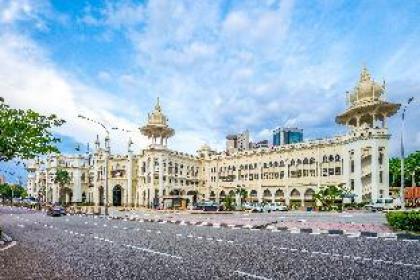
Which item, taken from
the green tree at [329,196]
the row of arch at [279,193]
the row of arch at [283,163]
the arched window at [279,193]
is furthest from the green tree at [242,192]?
the green tree at [329,196]

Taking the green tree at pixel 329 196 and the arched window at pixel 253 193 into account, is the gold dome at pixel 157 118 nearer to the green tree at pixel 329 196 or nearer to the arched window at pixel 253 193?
the arched window at pixel 253 193

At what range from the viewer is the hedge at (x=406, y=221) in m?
19.7

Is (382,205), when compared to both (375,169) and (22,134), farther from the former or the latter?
(22,134)

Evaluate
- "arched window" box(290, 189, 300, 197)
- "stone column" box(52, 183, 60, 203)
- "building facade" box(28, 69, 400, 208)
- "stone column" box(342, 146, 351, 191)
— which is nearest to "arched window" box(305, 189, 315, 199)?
"building facade" box(28, 69, 400, 208)

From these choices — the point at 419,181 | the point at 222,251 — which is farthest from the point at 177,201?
the point at 222,251

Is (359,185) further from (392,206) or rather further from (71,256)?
(71,256)

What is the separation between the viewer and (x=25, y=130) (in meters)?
20.8

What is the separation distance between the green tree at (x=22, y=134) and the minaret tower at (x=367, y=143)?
5223 centimetres

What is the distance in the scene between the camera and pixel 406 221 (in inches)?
803

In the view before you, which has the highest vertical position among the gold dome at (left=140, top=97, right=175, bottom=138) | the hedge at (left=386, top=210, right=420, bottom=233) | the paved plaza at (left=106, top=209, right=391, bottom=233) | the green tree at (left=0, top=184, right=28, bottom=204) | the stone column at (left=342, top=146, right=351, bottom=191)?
the gold dome at (left=140, top=97, right=175, bottom=138)

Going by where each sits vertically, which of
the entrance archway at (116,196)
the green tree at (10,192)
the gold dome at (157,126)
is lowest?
the green tree at (10,192)

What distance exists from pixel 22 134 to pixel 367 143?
179 ft

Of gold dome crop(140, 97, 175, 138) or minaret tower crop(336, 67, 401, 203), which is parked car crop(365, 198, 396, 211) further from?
gold dome crop(140, 97, 175, 138)

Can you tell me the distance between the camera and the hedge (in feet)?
64.6
